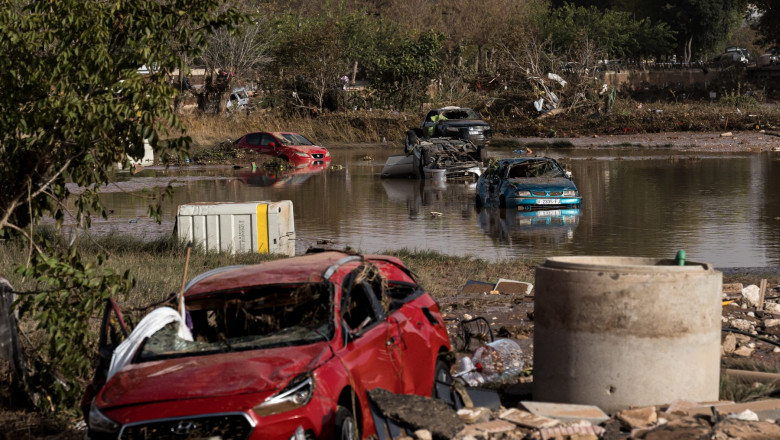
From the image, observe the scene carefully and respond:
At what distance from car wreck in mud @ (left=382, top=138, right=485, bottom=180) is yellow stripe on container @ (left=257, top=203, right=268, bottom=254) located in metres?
17.9

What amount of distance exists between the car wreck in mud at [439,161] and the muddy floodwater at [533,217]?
56 centimetres

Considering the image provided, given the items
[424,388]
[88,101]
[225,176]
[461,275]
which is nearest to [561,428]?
[424,388]

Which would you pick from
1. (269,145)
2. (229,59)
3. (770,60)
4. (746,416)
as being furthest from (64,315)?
(770,60)

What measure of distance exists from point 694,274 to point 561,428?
60.9 inches

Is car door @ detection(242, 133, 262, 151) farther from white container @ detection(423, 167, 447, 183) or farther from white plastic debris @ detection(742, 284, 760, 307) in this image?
white plastic debris @ detection(742, 284, 760, 307)

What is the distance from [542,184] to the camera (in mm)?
25969

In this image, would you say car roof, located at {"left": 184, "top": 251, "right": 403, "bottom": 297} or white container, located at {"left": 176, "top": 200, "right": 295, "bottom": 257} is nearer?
car roof, located at {"left": 184, "top": 251, "right": 403, "bottom": 297}

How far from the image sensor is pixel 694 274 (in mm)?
7664

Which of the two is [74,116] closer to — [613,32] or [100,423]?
[100,423]

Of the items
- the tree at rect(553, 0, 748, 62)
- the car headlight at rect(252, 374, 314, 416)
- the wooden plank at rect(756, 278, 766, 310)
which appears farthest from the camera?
the tree at rect(553, 0, 748, 62)

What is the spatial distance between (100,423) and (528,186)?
20.5 meters

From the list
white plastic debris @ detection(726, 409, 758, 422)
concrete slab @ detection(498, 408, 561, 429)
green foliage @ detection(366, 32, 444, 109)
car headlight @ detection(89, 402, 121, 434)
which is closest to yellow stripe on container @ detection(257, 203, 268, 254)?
concrete slab @ detection(498, 408, 561, 429)

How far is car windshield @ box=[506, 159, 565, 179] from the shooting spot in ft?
89.2

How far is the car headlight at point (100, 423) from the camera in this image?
20.6 feet
